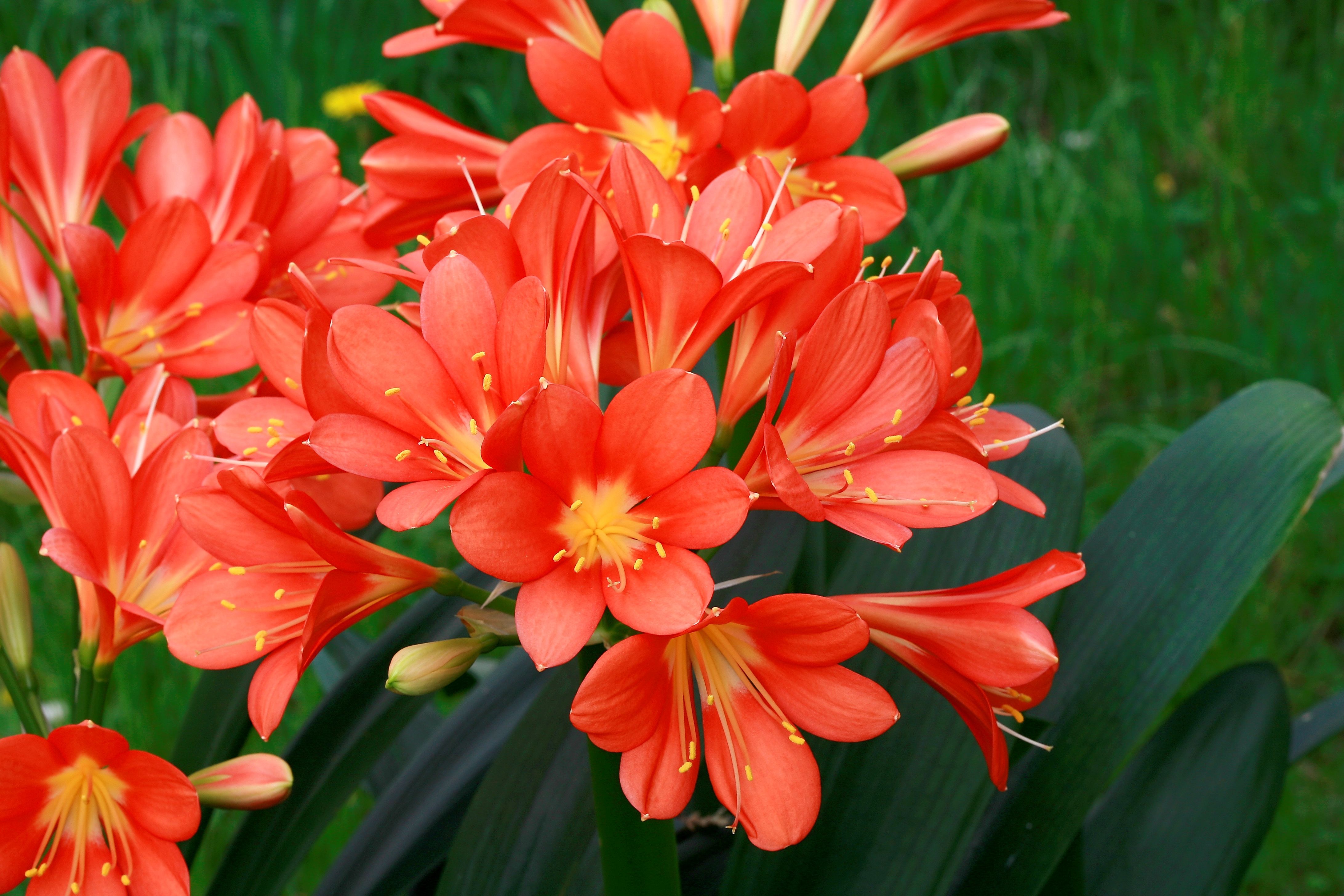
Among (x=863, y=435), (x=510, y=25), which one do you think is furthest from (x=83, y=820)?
(x=510, y=25)

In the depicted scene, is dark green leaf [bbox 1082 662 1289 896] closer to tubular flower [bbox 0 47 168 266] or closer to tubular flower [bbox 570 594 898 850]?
tubular flower [bbox 570 594 898 850]

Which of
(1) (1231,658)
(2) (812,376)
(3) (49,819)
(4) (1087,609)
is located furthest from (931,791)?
(1) (1231,658)

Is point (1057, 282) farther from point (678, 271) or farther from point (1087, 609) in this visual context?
point (678, 271)

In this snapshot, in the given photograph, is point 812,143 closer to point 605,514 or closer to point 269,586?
point 605,514

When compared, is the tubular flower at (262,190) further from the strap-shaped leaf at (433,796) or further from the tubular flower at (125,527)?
the strap-shaped leaf at (433,796)

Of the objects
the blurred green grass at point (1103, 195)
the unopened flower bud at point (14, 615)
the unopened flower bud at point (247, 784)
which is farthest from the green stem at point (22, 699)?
the blurred green grass at point (1103, 195)
